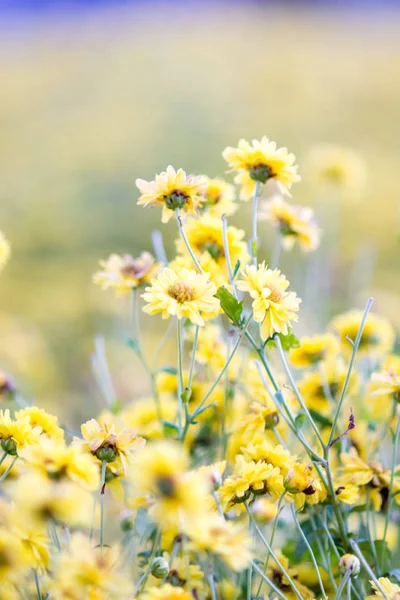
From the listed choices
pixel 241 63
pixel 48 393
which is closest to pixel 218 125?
pixel 241 63

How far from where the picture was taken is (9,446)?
43cm

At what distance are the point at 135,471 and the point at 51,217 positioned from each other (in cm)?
207

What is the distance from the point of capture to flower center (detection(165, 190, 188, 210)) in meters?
0.49

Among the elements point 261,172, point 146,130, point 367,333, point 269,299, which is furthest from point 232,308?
point 146,130

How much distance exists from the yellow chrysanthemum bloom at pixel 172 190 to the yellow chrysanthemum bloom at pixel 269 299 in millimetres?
82

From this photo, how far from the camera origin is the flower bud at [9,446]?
0.43 meters

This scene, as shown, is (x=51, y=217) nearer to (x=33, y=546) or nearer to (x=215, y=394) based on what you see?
(x=215, y=394)

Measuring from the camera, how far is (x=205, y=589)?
51 cm

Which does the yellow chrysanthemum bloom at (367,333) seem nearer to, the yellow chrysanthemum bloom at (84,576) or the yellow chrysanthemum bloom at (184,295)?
the yellow chrysanthemum bloom at (184,295)

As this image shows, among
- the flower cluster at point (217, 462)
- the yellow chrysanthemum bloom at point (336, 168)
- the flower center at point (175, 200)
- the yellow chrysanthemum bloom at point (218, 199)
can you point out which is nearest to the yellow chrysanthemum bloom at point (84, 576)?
the flower cluster at point (217, 462)

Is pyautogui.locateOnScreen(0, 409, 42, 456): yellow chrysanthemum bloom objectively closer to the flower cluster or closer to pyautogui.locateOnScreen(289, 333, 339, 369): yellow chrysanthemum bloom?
the flower cluster

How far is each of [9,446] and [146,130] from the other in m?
2.45

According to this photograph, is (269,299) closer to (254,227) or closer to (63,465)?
(254,227)

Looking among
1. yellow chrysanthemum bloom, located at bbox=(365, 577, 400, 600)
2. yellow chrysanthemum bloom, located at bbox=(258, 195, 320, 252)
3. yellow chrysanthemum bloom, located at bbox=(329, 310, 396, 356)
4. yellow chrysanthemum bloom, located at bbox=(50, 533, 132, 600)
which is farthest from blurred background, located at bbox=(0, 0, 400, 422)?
yellow chrysanthemum bloom, located at bbox=(50, 533, 132, 600)
